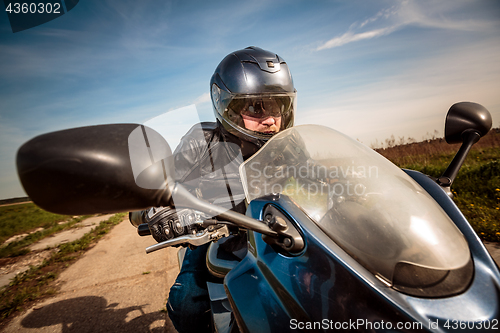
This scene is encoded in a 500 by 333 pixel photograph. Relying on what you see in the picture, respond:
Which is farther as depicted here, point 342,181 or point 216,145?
point 216,145

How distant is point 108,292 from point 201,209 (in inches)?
139

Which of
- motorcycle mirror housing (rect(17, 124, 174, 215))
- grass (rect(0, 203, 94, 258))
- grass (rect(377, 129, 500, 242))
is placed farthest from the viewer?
grass (rect(0, 203, 94, 258))

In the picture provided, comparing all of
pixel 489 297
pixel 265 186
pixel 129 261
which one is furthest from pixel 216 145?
pixel 129 261

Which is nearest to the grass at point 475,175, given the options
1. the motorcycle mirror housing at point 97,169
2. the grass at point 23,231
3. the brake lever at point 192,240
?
the brake lever at point 192,240

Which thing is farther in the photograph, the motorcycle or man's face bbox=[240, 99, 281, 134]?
man's face bbox=[240, 99, 281, 134]

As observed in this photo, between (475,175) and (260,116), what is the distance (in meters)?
4.33

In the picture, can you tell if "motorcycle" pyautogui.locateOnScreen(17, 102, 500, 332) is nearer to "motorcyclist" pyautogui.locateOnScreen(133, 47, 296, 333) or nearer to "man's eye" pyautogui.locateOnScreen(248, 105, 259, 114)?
"motorcyclist" pyautogui.locateOnScreen(133, 47, 296, 333)

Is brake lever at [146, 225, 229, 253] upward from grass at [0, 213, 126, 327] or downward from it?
upward

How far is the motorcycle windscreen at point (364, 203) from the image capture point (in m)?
0.63

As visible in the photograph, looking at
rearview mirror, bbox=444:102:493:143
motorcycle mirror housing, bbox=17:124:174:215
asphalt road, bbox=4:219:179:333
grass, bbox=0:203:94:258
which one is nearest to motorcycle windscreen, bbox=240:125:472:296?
motorcycle mirror housing, bbox=17:124:174:215

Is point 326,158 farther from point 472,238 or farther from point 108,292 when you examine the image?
point 108,292

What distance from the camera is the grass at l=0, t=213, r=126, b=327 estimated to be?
332 cm

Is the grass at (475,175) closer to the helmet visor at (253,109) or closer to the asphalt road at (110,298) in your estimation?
the helmet visor at (253,109)

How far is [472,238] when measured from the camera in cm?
74
